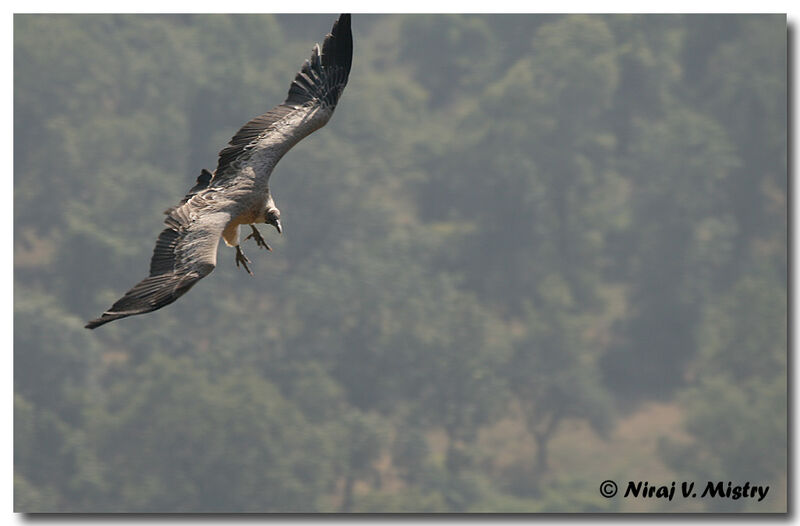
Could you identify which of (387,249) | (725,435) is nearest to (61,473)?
(387,249)

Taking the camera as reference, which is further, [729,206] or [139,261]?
[729,206]

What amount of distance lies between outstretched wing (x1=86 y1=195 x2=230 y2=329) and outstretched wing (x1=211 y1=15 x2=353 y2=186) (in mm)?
1721

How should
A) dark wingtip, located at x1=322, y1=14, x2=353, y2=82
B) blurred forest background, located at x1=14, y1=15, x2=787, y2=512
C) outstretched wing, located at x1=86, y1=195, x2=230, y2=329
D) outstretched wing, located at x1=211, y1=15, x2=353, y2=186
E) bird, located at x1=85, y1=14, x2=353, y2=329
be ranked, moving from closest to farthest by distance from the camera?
outstretched wing, located at x1=86, y1=195, x2=230, y2=329, bird, located at x1=85, y1=14, x2=353, y2=329, outstretched wing, located at x1=211, y1=15, x2=353, y2=186, dark wingtip, located at x1=322, y1=14, x2=353, y2=82, blurred forest background, located at x1=14, y1=15, x2=787, y2=512

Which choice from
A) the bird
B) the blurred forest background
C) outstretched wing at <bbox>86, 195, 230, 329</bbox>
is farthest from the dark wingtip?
the blurred forest background

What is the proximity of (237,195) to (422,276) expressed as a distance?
114 metres

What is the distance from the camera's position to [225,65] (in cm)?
15862

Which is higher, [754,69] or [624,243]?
[754,69]

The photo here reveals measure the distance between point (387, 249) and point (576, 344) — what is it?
801 inches

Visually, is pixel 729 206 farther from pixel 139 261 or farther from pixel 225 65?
pixel 139 261

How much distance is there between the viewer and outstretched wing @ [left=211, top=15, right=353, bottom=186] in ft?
85.9

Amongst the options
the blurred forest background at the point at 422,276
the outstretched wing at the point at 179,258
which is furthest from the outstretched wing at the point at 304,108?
the blurred forest background at the point at 422,276

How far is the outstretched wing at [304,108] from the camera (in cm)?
2617

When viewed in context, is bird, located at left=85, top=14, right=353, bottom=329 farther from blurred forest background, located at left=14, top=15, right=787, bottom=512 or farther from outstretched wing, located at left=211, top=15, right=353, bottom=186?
blurred forest background, located at left=14, top=15, right=787, bottom=512
